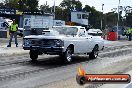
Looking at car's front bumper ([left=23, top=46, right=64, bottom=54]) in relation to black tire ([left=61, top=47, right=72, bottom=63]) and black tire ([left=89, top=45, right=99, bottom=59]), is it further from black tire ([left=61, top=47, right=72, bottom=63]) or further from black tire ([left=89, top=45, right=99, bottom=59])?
black tire ([left=89, top=45, right=99, bottom=59])

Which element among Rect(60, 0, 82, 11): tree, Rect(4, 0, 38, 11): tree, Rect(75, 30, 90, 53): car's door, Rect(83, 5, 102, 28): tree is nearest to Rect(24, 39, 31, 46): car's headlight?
Rect(75, 30, 90, 53): car's door

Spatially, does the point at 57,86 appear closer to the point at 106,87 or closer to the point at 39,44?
the point at 106,87

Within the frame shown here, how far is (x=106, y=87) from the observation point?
917 cm

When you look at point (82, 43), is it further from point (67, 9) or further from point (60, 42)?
point (67, 9)

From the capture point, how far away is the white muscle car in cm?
1462

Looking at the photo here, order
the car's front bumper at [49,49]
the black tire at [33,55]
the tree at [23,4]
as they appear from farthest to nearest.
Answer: the tree at [23,4], the black tire at [33,55], the car's front bumper at [49,49]

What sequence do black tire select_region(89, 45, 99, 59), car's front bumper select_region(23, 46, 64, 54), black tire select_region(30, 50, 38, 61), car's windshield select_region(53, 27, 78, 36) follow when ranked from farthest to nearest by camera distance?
black tire select_region(89, 45, 99, 59), car's windshield select_region(53, 27, 78, 36), black tire select_region(30, 50, 38, 61), car's front bumper select_region(23, 46, 64, 54)

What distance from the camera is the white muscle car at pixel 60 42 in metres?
14.6

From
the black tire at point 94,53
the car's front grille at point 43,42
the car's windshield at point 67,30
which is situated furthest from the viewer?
the black tire at point 94,53

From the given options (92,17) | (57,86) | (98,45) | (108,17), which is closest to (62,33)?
(98,45)

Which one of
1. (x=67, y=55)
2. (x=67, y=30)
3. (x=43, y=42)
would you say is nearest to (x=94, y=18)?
(x=67, y=30)

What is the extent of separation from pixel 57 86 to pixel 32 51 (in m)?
6.68

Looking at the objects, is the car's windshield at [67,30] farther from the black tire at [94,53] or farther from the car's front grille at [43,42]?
the black tire at [94,53]

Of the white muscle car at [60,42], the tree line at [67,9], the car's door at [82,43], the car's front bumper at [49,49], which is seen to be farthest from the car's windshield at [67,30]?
the tree line at [67,9]
